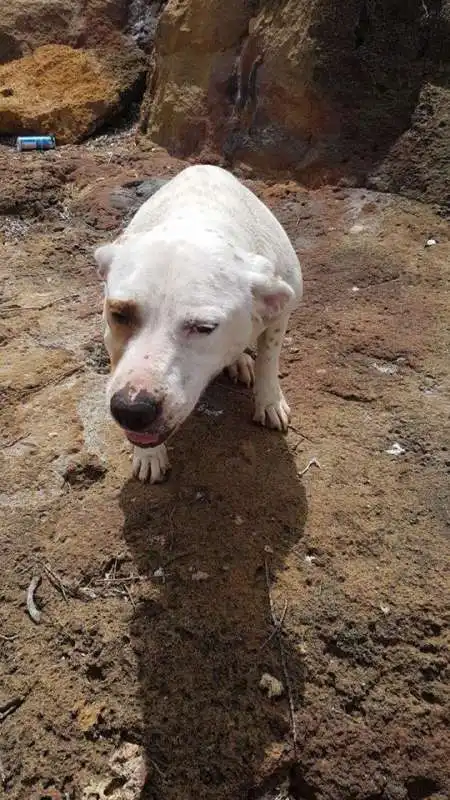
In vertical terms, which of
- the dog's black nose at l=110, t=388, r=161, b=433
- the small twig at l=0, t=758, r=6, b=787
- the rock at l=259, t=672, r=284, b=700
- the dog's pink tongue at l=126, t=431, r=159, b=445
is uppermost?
the dog's black nose at l=110, t=388, r=161, b=433

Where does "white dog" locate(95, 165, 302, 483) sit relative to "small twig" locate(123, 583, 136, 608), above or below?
above

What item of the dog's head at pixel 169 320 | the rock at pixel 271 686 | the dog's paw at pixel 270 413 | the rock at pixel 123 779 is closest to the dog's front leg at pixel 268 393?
the dog's paw at pixel 270 413

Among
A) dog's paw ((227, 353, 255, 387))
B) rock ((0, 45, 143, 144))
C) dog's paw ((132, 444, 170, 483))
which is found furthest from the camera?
rock ((0, 45, 143, 144))

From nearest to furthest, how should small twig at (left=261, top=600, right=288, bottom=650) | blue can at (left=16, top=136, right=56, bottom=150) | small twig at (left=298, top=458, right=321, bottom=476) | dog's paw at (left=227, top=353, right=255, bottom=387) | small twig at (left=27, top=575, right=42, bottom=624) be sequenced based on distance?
small twig at (left=261, top=600, right=288, bottom=650) < small twig at (left=27, top=575, right=42, bottom=624) < small twig at (left=298, top=458, right=321, bottom=476) < dog's paw at (left=227, top=353, right=255, bottom=387) < blue can at (left=16, top=136, right=56, bottom=150)

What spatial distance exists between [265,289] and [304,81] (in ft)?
12.8

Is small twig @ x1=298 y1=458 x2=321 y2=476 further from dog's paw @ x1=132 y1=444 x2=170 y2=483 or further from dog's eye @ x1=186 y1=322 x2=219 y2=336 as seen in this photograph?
dog's eye @ x1=186 y1=322 x2=219 y2=336

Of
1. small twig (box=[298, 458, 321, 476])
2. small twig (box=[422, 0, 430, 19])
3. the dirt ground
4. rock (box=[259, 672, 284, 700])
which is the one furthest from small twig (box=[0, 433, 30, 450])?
small twig (box=[422, 0, 430, 19])

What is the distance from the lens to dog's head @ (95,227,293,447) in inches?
92.0

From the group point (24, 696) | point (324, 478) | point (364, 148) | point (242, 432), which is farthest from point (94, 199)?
point (24, 696)

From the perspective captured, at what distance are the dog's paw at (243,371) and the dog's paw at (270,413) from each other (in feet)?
1.23

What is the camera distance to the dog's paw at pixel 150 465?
10.7 feet

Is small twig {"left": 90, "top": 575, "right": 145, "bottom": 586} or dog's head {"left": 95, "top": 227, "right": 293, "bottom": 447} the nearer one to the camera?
dog's head {"left": 95, "top": 227, "right": 293, "bottom": 447}

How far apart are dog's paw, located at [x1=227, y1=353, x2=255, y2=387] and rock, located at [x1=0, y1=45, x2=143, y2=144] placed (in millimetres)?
4255

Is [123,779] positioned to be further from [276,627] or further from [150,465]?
[150,465]
